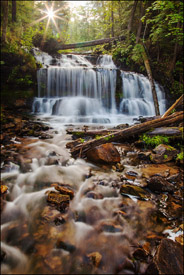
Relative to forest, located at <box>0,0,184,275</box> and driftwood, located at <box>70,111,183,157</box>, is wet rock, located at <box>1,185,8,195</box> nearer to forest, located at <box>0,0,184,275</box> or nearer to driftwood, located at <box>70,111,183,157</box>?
forest, located at <box>0,0,184,275</box>

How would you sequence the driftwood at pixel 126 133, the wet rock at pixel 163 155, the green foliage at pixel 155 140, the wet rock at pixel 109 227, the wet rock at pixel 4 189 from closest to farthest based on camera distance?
the wet rock at pixel 109 227, the wet rock at pixel 4 189, the wet rock at pixel 163 155, the driftwood at pixel 126 133, the green foliage at pixel 155 140

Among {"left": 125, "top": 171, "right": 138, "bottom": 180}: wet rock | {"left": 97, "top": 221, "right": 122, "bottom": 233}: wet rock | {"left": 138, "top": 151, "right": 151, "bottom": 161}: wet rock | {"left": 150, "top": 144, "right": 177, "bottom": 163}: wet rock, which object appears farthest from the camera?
{"left": 138, "top": 151, "right": 151, "bottom": 161}: wet rock

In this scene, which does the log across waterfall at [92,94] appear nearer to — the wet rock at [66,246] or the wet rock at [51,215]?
the wet rock at [51,215]

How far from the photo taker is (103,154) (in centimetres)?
407

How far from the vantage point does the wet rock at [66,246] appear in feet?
6.47

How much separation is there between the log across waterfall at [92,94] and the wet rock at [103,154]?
237 inches

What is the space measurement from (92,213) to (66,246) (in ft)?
2.27

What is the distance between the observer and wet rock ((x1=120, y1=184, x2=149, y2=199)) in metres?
2.90

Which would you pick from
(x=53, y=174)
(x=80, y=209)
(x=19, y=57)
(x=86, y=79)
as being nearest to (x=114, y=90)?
(x=86, y=79)

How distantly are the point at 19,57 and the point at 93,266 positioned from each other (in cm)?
1154

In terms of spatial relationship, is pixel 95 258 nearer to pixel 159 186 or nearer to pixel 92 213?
pixel 92 213

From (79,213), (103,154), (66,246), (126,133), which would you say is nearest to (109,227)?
(79,213)

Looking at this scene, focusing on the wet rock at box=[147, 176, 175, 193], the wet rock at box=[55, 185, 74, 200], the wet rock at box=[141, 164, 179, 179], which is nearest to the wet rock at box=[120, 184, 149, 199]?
the wet rock at box=[147, 176, 175, 193]

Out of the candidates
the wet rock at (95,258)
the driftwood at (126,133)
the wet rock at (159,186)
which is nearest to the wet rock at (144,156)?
the driftwood at (126,133)
